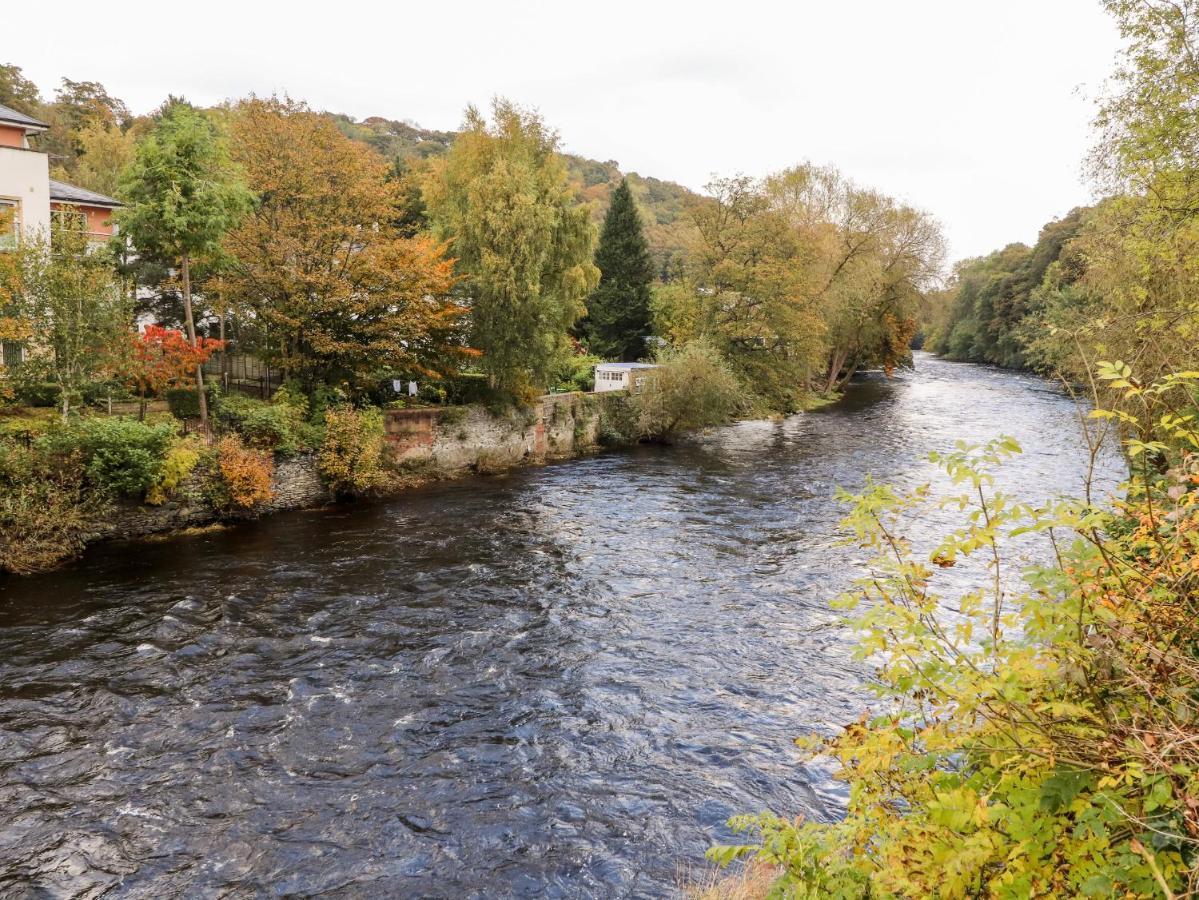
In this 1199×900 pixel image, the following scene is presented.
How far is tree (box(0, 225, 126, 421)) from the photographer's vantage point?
57.2 feet

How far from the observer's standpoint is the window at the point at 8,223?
17055mm

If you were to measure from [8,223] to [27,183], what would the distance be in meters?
6.85

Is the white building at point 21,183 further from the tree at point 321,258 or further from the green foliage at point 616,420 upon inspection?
the green foliage at point 616,420

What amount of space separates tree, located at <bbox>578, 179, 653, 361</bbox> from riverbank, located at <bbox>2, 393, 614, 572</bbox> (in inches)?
768

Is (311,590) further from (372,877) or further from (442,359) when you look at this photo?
(442,359)

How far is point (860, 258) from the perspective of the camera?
4847cm

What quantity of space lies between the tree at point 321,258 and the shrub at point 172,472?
18.9 feet

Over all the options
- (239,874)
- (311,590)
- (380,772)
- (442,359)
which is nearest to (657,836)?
(380,772)

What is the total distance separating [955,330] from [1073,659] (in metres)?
99.4

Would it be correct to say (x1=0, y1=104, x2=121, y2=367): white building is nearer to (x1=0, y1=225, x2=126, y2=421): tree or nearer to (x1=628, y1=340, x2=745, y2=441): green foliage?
(x1=0, y1=225, x2=126, y2=421): tree

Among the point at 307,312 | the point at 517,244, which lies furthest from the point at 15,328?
the point at 517,244

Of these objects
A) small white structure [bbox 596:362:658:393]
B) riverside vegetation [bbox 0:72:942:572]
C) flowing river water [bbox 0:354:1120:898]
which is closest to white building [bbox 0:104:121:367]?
riverside vegetation [bbox 0:72:942:572]

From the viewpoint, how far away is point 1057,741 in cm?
361

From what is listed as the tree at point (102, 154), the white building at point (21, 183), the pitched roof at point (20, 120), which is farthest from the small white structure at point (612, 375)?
the tree at point (102, 154)
